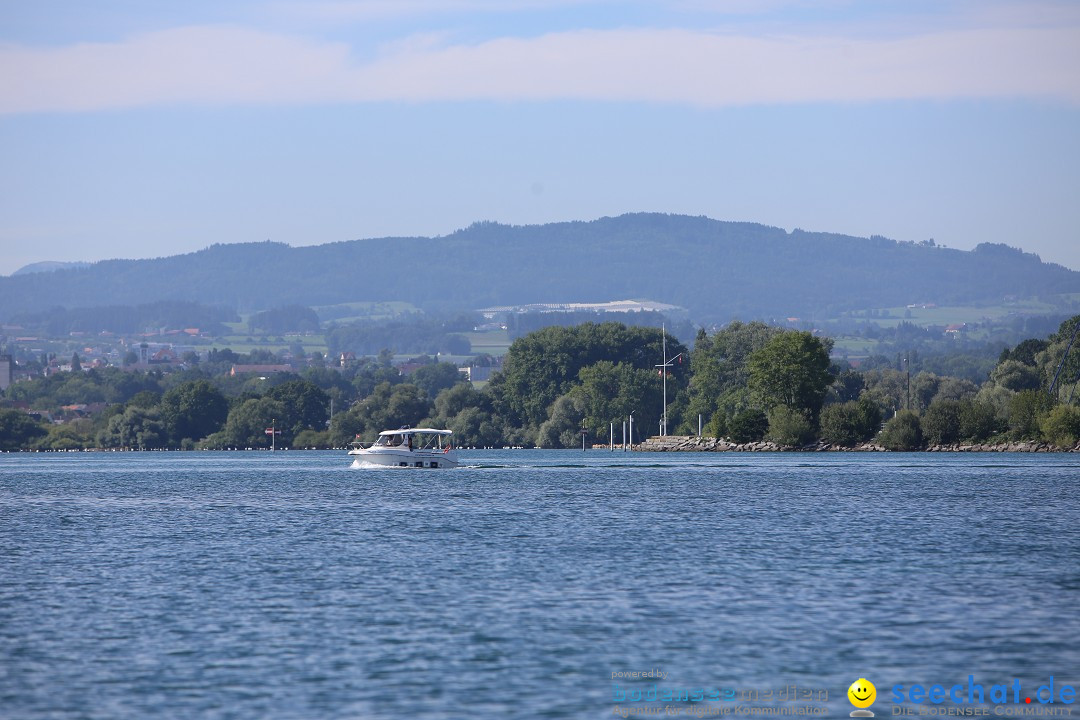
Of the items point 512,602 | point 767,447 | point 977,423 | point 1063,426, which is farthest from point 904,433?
point 512,602

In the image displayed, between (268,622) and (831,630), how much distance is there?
39.1 feet

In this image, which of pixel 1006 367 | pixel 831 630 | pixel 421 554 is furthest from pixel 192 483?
pixel 1006 367

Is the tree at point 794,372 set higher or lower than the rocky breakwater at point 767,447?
higher

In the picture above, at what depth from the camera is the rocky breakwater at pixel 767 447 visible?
14012 cm

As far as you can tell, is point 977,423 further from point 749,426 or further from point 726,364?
point 726,364

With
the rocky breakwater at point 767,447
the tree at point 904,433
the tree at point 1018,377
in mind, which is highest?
the tree at point 1018,377

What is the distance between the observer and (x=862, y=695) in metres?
25.2

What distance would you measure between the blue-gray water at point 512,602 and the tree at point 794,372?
8099 cm

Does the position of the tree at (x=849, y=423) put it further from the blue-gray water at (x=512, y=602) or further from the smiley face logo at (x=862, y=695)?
the smiley face logo at (x=862, y=695)

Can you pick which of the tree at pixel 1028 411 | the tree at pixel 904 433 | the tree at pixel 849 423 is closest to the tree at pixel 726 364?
the tree at pixel 849 423

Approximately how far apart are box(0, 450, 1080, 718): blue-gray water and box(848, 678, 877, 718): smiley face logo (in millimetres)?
207

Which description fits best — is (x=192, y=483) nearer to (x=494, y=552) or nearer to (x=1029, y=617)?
(x=494, y=552)

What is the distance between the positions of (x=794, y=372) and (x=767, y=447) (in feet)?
28.4

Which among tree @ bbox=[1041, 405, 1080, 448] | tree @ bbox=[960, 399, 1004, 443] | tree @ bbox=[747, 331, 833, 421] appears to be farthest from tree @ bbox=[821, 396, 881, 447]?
tree @ bbox=[1041, 405, 1080, 448]
